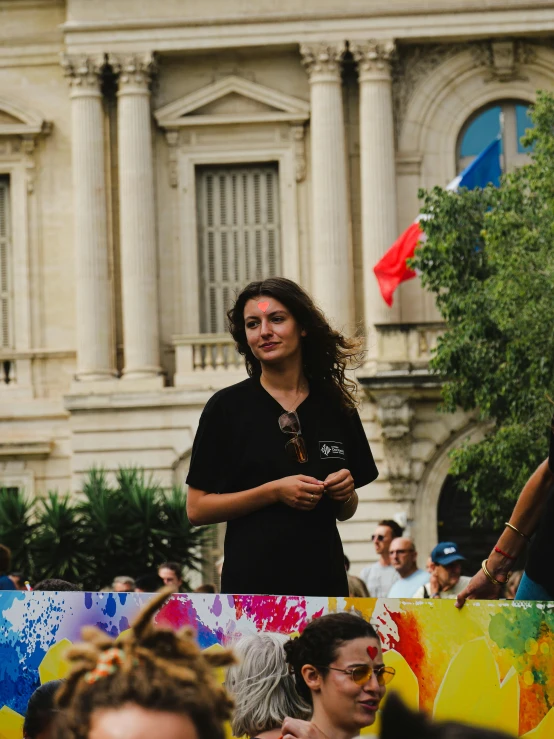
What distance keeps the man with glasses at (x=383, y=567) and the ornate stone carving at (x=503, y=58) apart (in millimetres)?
16194

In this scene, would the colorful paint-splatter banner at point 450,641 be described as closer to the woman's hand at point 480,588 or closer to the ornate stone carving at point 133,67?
the woman's hand at point 480,588

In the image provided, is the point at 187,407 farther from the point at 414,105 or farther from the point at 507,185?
the point at 507,185

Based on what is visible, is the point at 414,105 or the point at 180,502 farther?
the point at 414,105

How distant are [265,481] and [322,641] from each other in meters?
0.88

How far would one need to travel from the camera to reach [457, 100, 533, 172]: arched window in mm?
31047

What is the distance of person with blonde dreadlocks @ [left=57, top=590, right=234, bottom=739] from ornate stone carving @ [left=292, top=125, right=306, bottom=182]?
28.5 metres

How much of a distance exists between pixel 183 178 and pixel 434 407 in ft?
20.6

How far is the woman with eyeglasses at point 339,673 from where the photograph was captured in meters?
4.98

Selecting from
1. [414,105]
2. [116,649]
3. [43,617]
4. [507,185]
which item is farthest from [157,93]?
[116,649]

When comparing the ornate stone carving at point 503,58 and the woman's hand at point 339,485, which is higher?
the ornate stone carving at point 503,58

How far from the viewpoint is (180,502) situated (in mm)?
24031

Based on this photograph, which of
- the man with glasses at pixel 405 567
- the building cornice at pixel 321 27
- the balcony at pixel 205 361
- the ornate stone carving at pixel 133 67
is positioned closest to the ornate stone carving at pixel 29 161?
the building cornice at pixel 321 27

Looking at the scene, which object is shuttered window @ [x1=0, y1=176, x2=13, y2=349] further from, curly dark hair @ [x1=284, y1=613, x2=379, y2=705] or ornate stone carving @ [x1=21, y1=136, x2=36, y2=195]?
curly dark hair @ [x1=284, y1=613, x2=379, y2=705]

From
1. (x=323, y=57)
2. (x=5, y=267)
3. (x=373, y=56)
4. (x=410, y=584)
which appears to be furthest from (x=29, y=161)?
(x=410, y=584)
